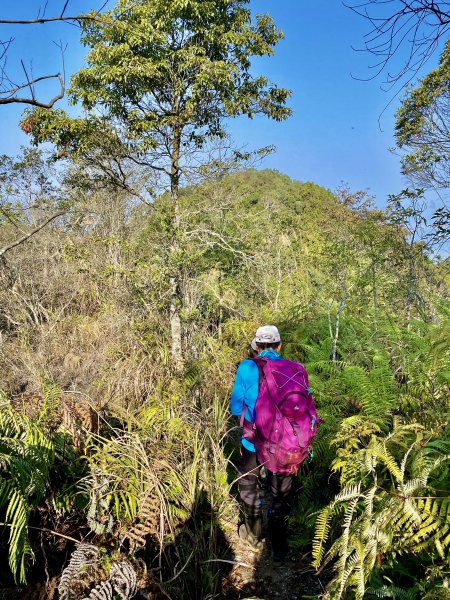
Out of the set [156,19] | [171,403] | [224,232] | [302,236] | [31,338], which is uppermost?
[156,19]

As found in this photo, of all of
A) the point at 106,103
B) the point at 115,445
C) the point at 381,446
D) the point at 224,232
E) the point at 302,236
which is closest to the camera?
the point at 381,446

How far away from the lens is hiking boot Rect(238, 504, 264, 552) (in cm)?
285

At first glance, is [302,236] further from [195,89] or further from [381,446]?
[381,446]

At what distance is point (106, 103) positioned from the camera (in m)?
6.62

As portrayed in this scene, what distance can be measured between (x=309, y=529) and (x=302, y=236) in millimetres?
11126

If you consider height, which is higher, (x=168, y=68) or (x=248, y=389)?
(x=168, y=68)

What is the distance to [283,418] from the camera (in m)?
Answer: 2.60

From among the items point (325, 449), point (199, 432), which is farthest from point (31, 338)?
point (325, 449)

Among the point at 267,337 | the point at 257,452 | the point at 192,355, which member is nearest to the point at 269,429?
the point at 257,452

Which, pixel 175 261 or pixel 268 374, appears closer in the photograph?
pixel 268 374

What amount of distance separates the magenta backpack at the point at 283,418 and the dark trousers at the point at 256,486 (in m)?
0.13

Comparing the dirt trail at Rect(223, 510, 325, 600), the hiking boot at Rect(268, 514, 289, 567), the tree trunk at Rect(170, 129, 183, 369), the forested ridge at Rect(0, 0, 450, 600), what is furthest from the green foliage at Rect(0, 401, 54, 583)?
the tree trunk at Rect(170, 129, 183, 369)

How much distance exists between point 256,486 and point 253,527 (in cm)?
30

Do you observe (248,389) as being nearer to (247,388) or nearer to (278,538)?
(247,388)
